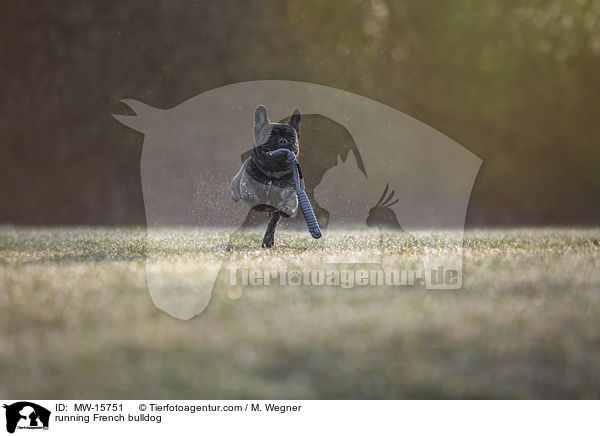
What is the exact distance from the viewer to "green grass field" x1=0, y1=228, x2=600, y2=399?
2002 millimetres

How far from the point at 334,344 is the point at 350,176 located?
141 inches

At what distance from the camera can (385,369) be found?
6.74 feet

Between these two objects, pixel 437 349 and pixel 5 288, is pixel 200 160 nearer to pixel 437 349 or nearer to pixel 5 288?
pixel 5 288

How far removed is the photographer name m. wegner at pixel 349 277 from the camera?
11.2 feet

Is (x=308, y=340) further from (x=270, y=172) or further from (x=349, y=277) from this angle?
(x=270, y=172)

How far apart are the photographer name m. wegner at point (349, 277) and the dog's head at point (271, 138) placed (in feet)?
3.61
